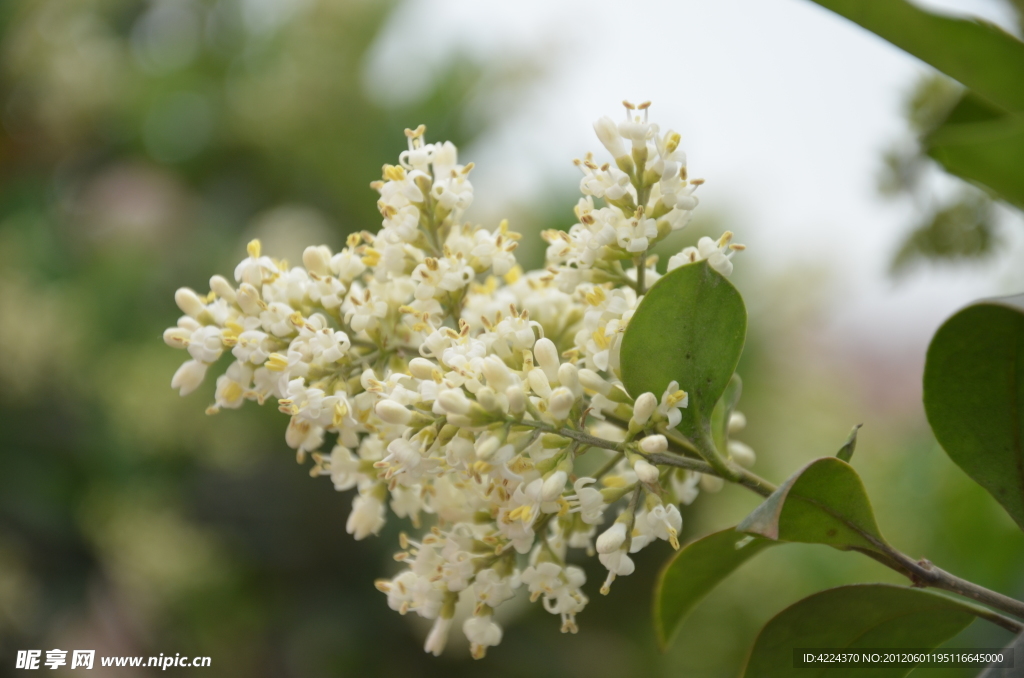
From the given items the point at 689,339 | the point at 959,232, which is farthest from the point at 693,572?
the point at 959,232

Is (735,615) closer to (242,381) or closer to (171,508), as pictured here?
(171,508)

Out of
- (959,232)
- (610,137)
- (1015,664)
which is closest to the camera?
(1015,664)

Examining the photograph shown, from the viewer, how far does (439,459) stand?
16.2 inches

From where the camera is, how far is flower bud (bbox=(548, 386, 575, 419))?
390 millimetres

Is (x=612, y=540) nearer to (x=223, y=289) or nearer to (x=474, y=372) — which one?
(x=474, y=372)

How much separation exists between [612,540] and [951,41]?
1.31 ft

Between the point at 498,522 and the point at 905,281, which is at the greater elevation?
the point at 905,281

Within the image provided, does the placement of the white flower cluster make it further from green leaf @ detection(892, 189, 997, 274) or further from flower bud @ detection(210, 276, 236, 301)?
green leaf @ detection(892, 189, 997, 274)

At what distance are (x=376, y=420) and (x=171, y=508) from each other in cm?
134

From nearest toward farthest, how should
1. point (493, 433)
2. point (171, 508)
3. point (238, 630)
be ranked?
1. point (493, 433)
2. point (171, 508)
3. point (238, 630)

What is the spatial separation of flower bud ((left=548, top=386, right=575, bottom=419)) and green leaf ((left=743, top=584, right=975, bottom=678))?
0.19 metres

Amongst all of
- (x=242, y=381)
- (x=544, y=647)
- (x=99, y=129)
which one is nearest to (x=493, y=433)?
(x=242, y=381)

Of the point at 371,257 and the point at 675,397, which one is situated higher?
the point at 371,257

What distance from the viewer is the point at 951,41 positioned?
0.49 metres
